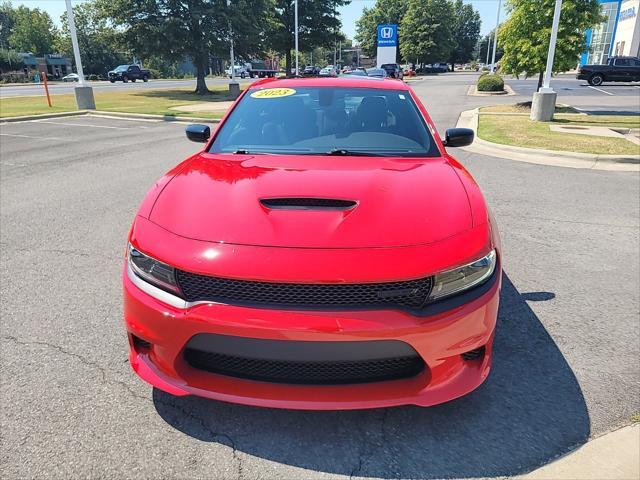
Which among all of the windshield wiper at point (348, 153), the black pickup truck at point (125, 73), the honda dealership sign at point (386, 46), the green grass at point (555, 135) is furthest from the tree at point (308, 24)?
the windshield wiper at point (348, 153)

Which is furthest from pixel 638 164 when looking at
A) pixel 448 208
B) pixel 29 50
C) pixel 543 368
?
pixel 29 50

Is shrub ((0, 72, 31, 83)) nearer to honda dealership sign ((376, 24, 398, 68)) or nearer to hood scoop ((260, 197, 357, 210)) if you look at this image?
honda dealership sign ((376, 24, 398, 68))

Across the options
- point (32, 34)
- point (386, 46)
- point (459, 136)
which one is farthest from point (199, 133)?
point (32, 34)

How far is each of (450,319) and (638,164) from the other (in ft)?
28.9

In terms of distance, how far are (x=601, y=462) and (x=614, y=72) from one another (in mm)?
40200

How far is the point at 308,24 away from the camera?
49.5 meters

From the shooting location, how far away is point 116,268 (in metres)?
4.22

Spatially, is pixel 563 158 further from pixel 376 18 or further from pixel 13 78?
pixel 376 18

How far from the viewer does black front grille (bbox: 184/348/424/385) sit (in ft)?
6.61

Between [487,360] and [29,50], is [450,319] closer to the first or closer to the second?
[487,360]

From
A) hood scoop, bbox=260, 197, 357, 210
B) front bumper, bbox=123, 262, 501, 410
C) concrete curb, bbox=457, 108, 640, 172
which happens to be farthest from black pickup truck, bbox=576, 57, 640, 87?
front bumper, bbox=123, 262, 501, 410

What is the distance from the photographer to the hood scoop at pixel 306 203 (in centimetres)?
230

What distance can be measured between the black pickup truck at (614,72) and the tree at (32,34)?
269ft

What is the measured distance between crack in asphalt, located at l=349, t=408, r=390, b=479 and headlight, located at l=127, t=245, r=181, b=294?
1.11 m
